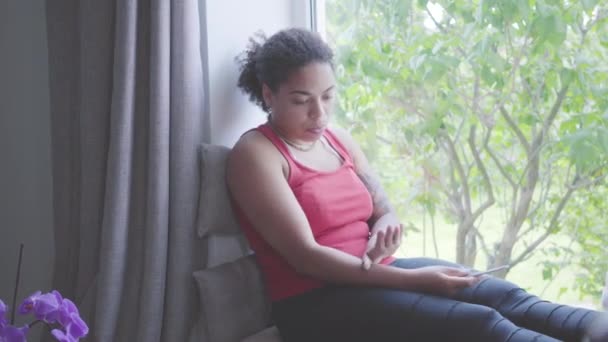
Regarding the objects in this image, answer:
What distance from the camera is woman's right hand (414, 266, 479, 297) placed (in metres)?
1.39

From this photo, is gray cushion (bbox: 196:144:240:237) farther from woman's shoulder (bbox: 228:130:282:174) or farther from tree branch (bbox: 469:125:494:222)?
tree branch (bbox: 469:125:494:222)

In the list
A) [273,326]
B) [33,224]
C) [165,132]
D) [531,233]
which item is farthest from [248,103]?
[531,233]

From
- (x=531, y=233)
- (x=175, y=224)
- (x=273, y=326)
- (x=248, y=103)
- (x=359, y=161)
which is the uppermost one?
(x=248, y=103)

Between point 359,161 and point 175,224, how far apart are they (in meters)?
0.50

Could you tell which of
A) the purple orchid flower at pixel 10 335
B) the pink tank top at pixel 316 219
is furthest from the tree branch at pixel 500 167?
the purple orchid flower at pixel 10 335

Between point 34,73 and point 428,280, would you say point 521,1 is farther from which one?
point 34,73

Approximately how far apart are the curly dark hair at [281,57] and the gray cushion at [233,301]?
0.41 metres

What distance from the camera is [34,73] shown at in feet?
6.28

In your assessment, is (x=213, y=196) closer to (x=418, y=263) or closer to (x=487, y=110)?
(x=418, y=263)

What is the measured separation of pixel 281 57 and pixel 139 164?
43 cm

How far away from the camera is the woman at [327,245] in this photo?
1314 millimetres

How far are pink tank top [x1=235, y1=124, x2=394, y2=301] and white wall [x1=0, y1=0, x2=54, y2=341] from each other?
2.20 ft

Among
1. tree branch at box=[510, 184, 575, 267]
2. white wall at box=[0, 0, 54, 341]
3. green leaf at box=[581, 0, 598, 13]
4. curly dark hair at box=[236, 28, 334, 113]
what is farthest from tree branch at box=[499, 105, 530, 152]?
white wall at box=[0, 0, 54, 341]

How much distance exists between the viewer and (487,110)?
1983mm
